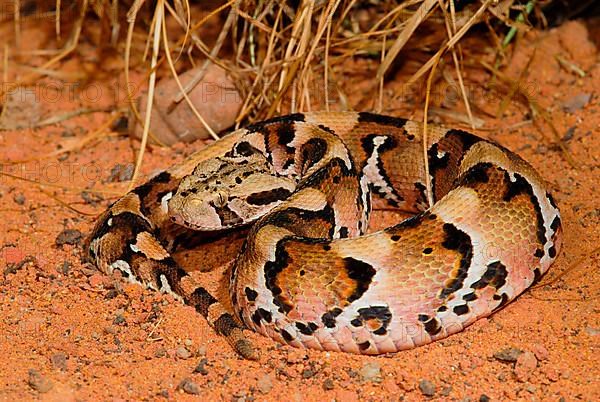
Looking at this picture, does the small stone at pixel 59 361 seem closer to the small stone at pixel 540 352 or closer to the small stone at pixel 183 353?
the small stone at pixel 183 353

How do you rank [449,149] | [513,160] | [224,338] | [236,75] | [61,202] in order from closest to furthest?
1. [224,338]
2. [513,160]
3. [449,149]
4. [61,202]
5. [236,75]

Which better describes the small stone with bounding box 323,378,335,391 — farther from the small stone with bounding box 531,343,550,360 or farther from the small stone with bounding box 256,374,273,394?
the small stone with bounding box 531,343,550,360

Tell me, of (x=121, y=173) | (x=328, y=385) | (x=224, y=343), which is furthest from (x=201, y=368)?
(x=121, y=173)

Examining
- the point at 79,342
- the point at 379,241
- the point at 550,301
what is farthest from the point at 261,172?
the point at 550,301

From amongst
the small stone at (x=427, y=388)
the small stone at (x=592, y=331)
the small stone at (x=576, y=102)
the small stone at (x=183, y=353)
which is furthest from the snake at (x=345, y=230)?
the small stone at (x=576, y=102)

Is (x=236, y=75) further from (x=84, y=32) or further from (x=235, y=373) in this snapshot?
(x=235, y=373)

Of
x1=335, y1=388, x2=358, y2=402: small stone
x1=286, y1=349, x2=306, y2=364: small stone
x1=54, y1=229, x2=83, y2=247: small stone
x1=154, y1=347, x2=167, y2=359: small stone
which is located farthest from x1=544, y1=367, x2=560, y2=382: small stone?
x1=54, y1=229, x2=83, y2=247: small stone
